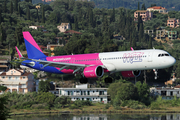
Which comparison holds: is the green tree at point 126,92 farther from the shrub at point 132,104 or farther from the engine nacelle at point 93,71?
the engine nacelle at point 93,71

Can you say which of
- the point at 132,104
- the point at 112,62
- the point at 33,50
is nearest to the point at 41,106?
the point at 132,104

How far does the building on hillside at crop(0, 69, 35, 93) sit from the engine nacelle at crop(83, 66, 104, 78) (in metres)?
115

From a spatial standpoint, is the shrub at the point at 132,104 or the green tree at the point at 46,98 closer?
the green tree at the point at 46,98

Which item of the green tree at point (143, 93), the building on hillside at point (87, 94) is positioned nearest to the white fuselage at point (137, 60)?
the building on hillside at point (87, 94)

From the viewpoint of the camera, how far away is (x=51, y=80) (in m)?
193

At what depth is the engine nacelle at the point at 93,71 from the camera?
67000 millimetres

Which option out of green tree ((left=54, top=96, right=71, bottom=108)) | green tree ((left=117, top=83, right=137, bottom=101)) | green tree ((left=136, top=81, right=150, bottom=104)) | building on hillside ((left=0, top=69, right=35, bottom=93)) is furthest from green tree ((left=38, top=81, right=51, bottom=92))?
green tree ((left=136, top=81, right=150, bottom=104))

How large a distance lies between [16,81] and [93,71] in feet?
394

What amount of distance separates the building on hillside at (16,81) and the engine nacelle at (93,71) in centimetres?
11550

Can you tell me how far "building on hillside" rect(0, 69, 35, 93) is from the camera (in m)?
177

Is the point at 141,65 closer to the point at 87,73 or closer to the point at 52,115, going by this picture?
the point at 87,73

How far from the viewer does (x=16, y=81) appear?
7092 inches

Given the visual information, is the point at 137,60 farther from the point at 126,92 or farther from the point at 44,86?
the point at 44,86

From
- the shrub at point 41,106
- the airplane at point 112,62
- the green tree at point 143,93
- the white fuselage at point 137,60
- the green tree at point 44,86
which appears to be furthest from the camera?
the green tree at point 44,86
